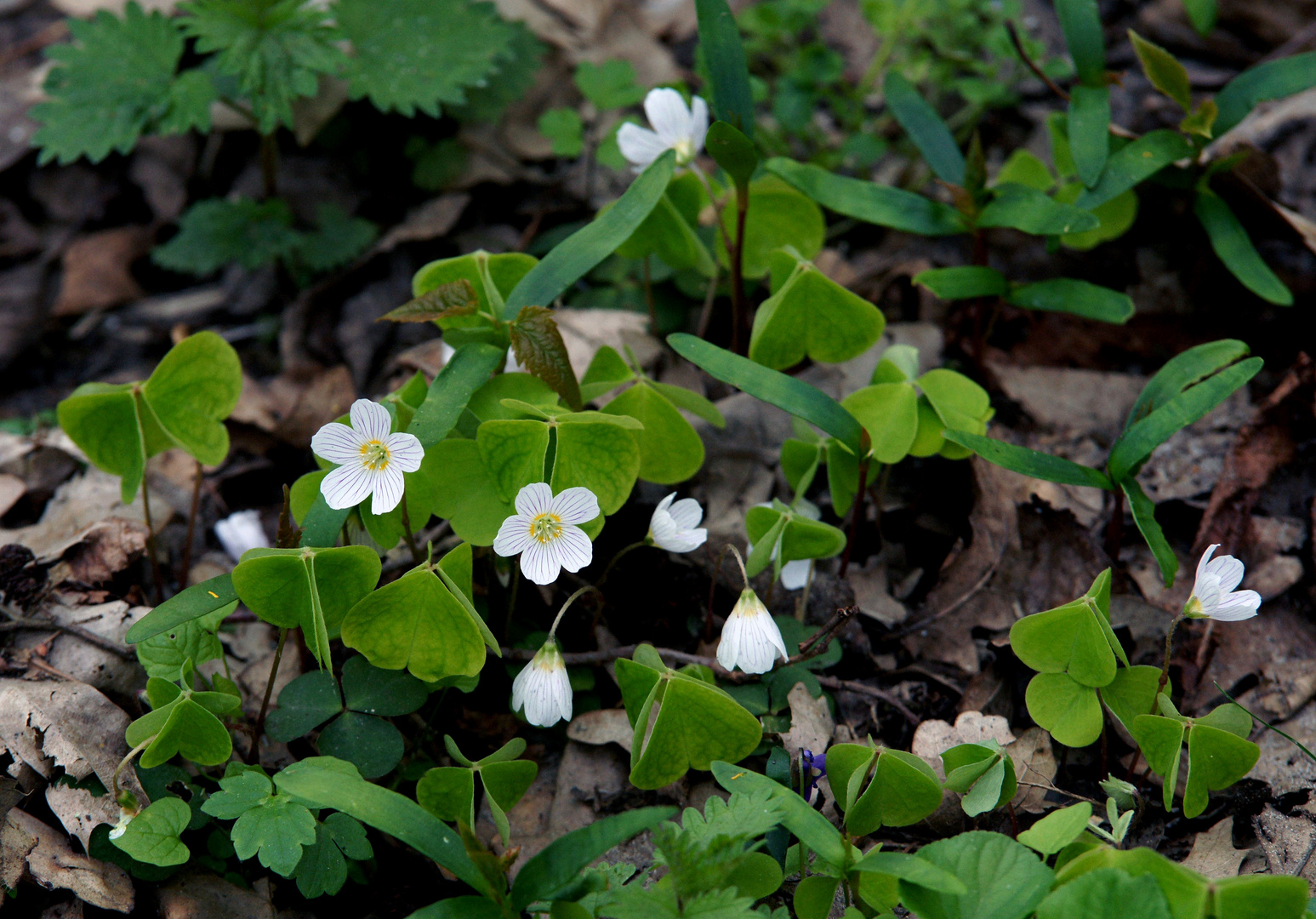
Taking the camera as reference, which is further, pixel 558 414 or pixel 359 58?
pixel 359 58

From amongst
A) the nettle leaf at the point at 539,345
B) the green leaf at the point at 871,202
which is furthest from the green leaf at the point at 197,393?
the green leaf at the point at 871,202

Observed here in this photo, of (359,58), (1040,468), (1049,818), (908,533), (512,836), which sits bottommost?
(512,836)

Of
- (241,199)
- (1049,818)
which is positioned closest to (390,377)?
(241,199)

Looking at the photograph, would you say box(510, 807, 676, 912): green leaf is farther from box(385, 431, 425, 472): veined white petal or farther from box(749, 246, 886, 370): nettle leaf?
box(749, 246, 886, 370): nettle leaf

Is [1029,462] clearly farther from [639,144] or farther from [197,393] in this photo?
[197,393]

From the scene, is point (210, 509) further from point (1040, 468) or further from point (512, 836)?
point (1040, 468)

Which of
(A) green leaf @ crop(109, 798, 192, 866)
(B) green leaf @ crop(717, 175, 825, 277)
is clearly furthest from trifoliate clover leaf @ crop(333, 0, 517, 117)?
(A) green leaf @ crop(109, 798, 192, 866)

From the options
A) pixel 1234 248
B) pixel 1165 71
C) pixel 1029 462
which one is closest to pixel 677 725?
pixel 1029 462

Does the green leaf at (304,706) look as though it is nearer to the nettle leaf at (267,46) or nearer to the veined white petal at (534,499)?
the veined white petal at (534,499)
